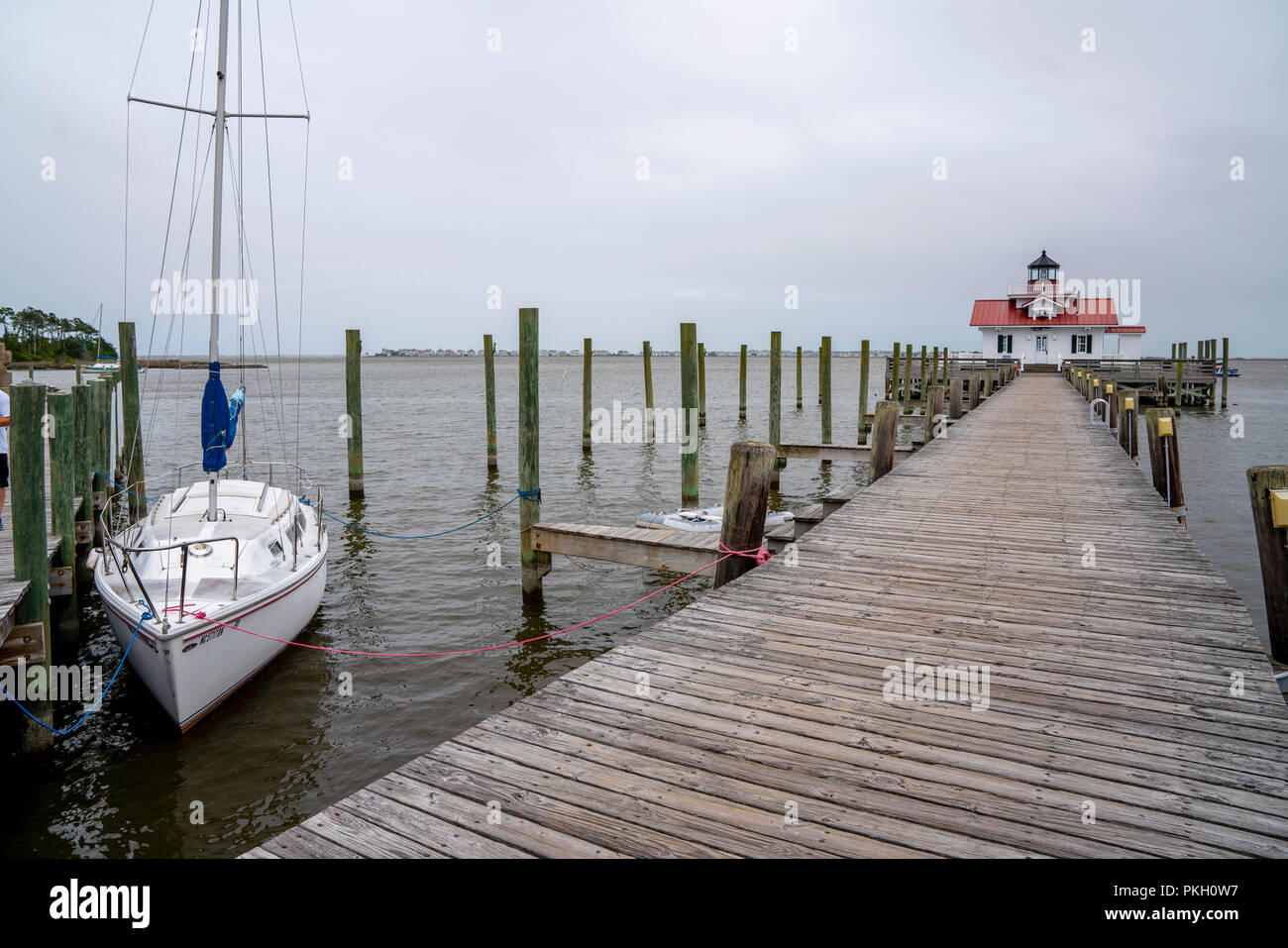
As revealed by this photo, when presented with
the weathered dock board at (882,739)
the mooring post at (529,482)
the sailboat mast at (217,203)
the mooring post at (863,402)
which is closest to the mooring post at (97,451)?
the sailboat mast at (217,203)

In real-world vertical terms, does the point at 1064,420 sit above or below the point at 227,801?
above

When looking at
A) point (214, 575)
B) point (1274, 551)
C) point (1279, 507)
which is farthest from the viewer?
point (214, 575)

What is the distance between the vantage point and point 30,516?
22.2ft

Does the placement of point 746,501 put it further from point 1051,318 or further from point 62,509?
point 1051,318

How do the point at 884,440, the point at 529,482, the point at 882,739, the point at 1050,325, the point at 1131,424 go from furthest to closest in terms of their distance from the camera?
the point at 1050,325, the point at 1131,424, the point at 884,440, the point at 529,482, the point at 882,739

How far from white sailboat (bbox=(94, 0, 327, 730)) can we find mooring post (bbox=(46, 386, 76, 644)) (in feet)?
1.21

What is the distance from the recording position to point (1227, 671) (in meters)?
4.37

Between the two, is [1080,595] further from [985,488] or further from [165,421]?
[165,421]

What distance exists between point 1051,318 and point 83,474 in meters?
56.6

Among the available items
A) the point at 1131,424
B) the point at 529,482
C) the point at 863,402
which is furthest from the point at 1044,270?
the point at 529,482

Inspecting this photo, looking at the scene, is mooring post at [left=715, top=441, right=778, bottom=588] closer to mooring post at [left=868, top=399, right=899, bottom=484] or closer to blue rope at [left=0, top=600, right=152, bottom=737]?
mooring post at [left=868, top=399, right=899, bottom=484]
